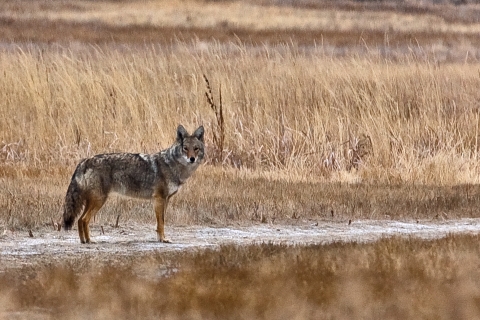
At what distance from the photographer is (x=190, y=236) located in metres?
10.1

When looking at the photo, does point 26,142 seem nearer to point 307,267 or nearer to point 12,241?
point 12,241

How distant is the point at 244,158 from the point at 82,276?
22.7ft

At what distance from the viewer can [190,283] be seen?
24.9 ft

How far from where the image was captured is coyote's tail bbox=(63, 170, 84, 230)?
917 cm

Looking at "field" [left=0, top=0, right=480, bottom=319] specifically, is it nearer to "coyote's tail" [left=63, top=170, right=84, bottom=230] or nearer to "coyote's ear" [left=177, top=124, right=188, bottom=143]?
"coyote's tail" [left=63, top=170, right=84, bottom=230]

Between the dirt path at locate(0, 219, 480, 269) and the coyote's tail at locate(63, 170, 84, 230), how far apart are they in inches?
9.2

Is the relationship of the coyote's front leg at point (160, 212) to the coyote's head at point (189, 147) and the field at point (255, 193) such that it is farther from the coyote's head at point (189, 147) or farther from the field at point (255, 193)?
the coyote's head at point (189, 147)

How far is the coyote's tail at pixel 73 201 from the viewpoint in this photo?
917cm

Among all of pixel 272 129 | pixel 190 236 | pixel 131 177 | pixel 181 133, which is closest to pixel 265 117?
pixel 272 129

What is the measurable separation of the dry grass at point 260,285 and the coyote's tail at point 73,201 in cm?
Result: 67

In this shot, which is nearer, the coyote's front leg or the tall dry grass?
the coyote's front leg

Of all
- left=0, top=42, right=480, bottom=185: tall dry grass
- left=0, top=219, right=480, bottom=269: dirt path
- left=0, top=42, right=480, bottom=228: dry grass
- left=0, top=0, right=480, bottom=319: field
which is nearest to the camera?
left=0, top=0, right=480, bottom=319: field

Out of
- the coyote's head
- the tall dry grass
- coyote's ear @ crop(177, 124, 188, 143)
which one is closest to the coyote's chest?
the coyote's head

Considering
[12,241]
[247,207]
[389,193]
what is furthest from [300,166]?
[12,241]
